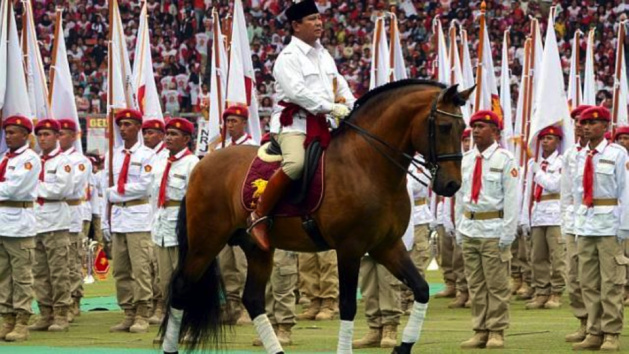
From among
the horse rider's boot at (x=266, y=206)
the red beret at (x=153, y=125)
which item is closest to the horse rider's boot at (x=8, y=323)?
the red beret at (x=153, y=125)

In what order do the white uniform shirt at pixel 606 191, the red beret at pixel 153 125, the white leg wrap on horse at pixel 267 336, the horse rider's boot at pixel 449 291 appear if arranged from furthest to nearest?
Result: the horse rider's boot at pixel 449 291, the red beret at pixel 153 125, the white uniform shirt at pixel 606 191, the white leg wrap on horse at pixel 267 336

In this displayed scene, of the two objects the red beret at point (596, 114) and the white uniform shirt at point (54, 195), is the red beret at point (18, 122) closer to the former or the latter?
the white uniform shirt at point (54, 195)

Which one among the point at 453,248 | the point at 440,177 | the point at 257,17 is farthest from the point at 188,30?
the point at 440,177

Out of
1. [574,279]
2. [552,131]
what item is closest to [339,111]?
[574,279]

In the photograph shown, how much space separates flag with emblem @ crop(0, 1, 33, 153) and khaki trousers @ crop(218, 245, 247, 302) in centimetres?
285

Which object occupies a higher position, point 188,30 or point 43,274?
point 188,30

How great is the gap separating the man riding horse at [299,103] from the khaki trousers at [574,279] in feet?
11.4

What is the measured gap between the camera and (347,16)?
38.9 meters

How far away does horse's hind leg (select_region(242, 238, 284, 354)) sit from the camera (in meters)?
11.6

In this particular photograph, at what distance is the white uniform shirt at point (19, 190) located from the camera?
49.6 ft

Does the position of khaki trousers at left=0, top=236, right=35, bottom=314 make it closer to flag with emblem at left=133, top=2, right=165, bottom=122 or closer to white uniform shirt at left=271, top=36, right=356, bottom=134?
flag with emblem at left=133, top=2, right=165, bottom=122

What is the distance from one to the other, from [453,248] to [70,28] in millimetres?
20329

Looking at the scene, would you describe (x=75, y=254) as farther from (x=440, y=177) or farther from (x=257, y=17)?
(x=257, y=17)

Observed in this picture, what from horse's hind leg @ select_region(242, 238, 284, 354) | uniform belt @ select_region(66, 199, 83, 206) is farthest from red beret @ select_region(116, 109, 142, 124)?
horse's hind leg @ select_region(242, 238, 284, 354)
